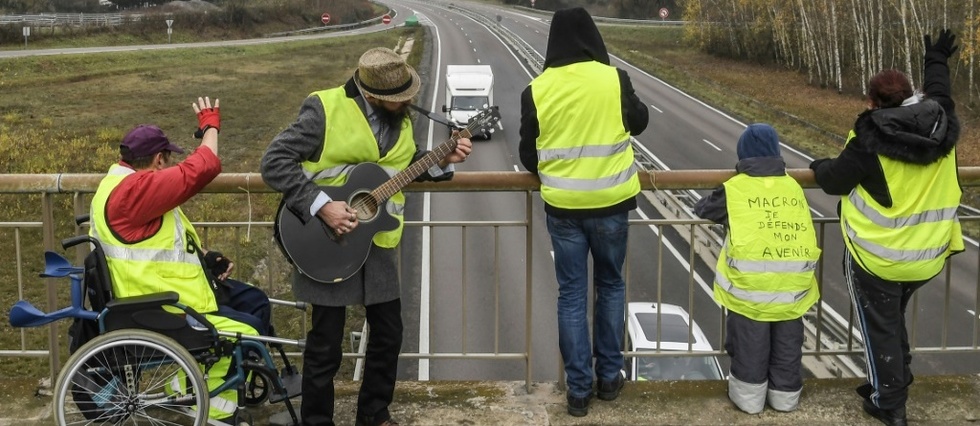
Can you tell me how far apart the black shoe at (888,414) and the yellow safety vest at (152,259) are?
142 inches

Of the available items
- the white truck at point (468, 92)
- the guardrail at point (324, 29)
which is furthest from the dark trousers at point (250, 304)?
the guardrail at point (324, 29)

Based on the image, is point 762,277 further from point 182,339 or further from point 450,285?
point 450,285

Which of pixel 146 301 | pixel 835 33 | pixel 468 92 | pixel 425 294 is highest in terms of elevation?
pixel 835 33

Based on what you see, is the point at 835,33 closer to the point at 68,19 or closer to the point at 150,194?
the point at 68,19

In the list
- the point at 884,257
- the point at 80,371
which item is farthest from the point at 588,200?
the point at 80,371

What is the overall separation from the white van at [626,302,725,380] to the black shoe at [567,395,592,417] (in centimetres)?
568

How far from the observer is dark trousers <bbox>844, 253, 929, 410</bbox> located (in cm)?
518

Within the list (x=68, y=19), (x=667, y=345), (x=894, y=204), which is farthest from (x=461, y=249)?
(x=68, y=19)

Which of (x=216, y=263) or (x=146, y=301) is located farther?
(x=216, y=263)

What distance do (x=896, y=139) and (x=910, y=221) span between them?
452 mm

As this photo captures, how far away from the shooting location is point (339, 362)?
4.88 m

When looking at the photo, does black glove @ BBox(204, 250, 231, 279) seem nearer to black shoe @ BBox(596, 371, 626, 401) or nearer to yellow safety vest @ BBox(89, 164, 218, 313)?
yellow safety vest @ BBox(89, 164, 218, 313)

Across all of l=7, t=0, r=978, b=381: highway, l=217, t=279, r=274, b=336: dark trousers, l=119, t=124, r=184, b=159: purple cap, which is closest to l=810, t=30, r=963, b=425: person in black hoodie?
l=7, t=0, r=978, b=381: highway

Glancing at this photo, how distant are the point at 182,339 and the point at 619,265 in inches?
89.1
